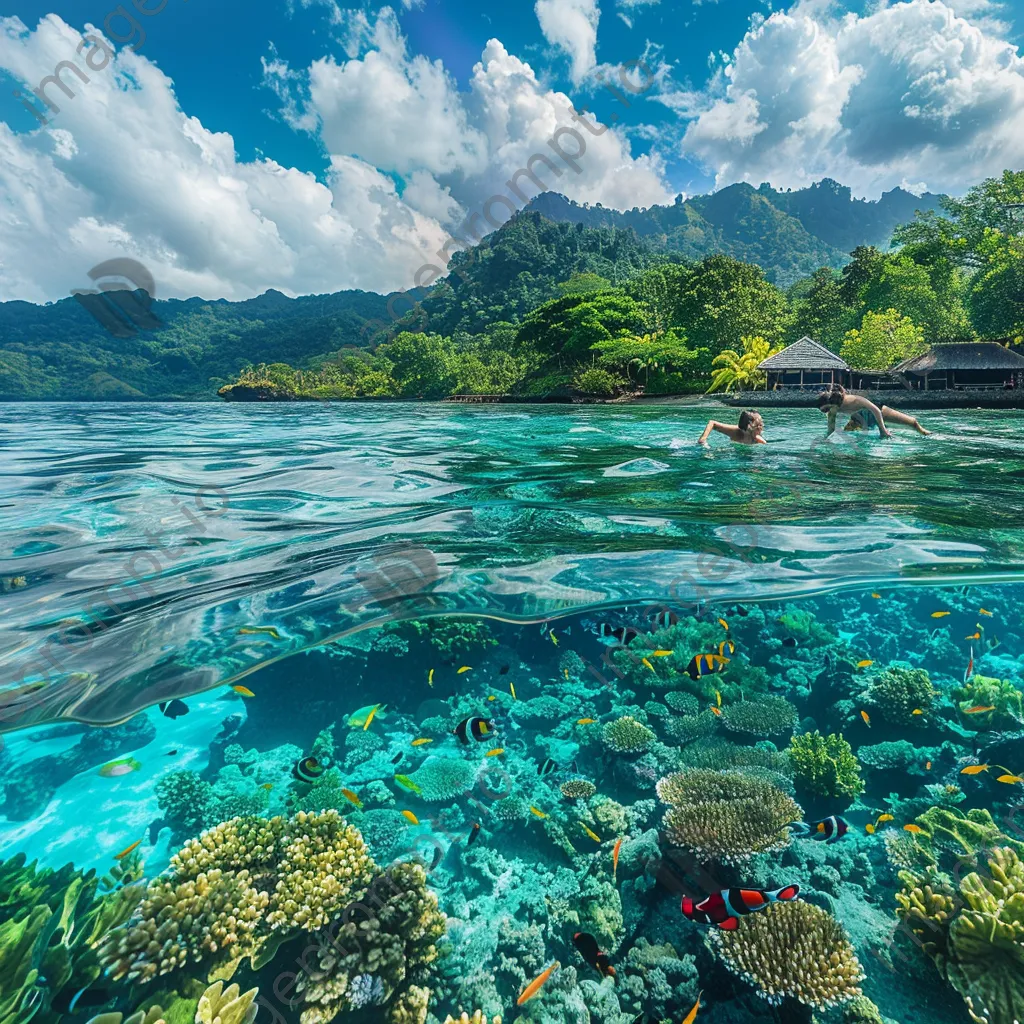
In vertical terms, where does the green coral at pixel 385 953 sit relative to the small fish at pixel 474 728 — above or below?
below

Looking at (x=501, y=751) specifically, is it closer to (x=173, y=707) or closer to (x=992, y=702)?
(x=173, y=707)

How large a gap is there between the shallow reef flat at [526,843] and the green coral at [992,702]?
0.18ft

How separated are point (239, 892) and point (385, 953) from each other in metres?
1.41

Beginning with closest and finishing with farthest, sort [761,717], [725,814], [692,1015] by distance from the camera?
[692,1015]
[725,814]
[761,717]

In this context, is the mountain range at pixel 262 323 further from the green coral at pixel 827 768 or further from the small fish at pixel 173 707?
the green coral at pixel 827 768

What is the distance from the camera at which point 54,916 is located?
180 inches

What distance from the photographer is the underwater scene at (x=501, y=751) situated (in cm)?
450

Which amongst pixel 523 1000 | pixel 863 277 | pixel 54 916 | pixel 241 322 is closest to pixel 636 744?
pixel 523 1000

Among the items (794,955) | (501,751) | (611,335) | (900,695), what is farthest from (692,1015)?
(611,335)

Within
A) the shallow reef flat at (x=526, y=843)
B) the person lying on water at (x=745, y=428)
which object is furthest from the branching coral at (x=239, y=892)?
the person lying on water at (x=745, y=428)

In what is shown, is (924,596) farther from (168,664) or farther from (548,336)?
(548,336)

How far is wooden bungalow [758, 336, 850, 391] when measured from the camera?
38062 mm

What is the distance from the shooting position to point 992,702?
8.44 m

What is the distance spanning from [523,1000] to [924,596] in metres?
10.5
